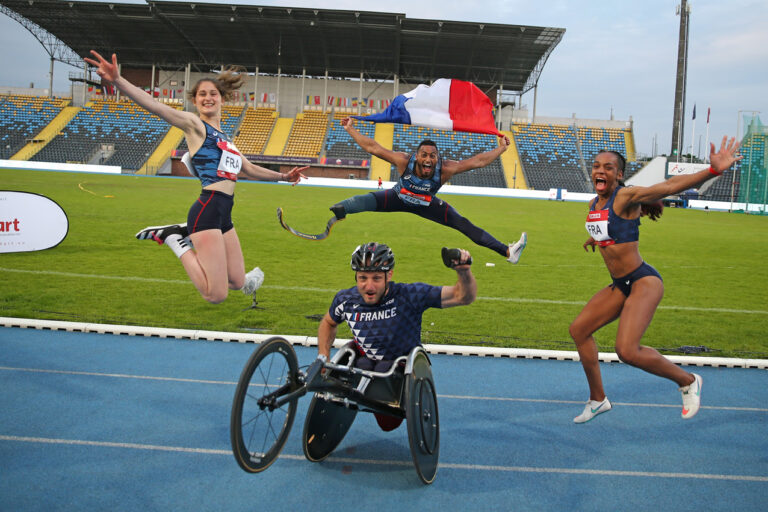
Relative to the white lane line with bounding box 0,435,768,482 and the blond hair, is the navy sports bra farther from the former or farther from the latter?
the white lane line with bounding box 0,435,768,482

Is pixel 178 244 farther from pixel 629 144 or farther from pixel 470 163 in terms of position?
pixel 629 144

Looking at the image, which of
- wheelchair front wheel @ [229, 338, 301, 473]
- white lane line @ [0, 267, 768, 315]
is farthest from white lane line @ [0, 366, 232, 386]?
white lane line @ [0, 267, 768, 315]

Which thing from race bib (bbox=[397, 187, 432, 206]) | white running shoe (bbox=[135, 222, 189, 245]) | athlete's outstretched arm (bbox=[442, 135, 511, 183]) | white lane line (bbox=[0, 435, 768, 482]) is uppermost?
athlete's outstretched arm (bbox=[442, 135, 511, 183])

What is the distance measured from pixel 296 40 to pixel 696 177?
5282 cm

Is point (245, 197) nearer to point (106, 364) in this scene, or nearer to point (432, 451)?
point (106, 364)

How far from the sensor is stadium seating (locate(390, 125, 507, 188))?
51750 millimetres

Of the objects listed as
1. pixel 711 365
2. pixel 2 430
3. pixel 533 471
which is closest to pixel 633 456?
pixel 533 471

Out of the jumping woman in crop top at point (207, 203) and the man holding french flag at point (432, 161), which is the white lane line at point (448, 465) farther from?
the man holding french flag at point (432, 161)

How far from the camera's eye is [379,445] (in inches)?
206

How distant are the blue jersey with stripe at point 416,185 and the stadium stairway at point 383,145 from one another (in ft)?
149

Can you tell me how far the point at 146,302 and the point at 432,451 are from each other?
731 centimetres

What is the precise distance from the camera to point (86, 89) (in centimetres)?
5991

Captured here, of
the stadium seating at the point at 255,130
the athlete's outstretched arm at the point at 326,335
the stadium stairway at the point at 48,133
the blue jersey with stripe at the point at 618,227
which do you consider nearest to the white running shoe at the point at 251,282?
the athlete's outstretched arm at the point at 326,335

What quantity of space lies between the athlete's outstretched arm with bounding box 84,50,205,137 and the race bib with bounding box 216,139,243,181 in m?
0.20
